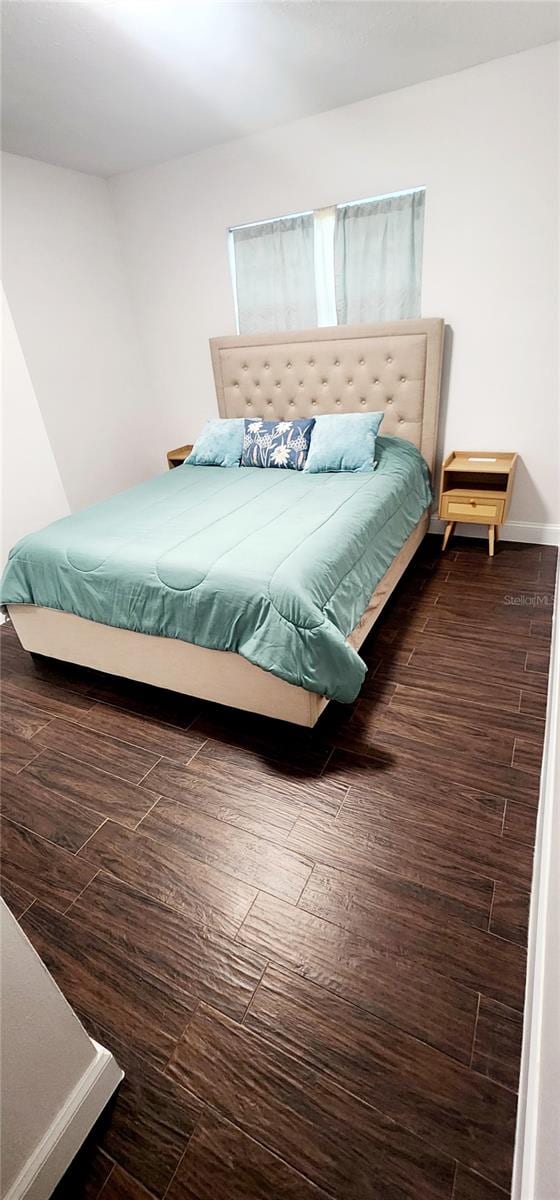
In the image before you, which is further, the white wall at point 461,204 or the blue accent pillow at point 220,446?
the blue accent pillow at point 220,446

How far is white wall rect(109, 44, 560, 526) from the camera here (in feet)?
8.26

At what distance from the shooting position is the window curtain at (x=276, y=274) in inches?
126

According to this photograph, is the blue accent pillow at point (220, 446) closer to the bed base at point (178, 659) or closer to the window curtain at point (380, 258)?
the window curtain at point (380, 258)

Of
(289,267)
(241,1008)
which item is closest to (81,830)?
(241,1008)

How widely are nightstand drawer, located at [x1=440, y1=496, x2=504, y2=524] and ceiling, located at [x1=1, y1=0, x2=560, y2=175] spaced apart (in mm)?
1988

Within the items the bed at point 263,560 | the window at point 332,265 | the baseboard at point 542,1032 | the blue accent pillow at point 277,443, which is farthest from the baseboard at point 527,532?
the baseboard at point 542,1032

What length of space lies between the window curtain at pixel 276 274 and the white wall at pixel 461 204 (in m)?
0.09

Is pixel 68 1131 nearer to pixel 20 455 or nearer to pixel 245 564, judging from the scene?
pixel 245 564

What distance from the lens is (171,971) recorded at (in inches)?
52.6

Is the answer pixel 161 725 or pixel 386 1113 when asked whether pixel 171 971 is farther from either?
pixel 161 725

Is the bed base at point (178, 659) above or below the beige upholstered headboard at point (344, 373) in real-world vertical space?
below

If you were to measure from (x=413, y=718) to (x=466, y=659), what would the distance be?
1.57 ft

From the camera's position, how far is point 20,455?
10.8 ft

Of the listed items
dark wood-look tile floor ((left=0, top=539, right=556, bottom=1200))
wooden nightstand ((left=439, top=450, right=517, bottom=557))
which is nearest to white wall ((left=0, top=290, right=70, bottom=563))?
dark wood-look tile floor ((left=0, top=539, right=556, bottom=1200))
